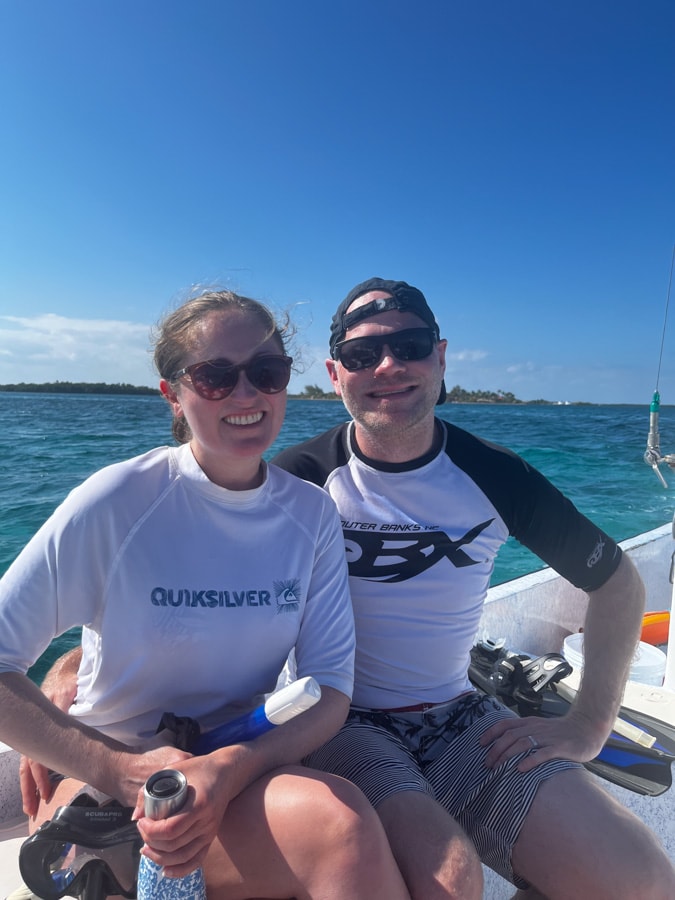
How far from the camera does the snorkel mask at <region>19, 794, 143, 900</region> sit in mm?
1057

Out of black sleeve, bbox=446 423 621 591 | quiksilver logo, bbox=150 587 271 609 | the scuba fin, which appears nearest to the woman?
quiksilver logo, bbox=150 587 271 609

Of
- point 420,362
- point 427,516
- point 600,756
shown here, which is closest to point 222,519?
point 427,516

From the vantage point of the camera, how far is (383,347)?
6.11ft

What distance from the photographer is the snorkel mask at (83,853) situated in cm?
106

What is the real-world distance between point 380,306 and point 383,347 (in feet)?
0.47

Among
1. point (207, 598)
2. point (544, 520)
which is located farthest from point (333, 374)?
point (207, 598)

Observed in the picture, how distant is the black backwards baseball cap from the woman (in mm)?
417

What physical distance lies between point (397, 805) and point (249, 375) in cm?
106

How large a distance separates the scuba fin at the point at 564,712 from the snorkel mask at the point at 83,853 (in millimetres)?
1556

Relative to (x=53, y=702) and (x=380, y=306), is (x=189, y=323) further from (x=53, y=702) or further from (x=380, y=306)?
(x=53, y=702)

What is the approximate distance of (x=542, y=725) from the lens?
1696 mm

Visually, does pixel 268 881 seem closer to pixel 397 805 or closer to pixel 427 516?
pixel 397 805

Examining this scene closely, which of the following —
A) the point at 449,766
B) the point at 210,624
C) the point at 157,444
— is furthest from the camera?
the point at 157,444

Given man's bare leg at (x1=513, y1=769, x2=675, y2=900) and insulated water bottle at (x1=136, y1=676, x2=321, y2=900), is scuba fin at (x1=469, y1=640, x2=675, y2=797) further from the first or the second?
insulated water bottle at (x1=136, y1=676, x2=321, y2=900)
